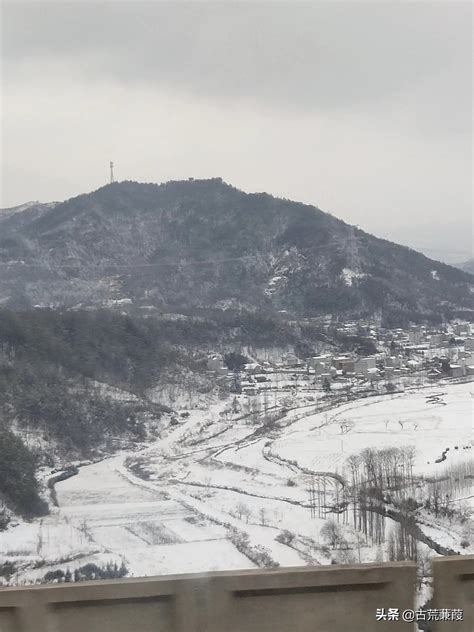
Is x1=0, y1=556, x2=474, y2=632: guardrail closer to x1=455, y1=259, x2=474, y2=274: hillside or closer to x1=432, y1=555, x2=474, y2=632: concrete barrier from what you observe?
x1=432, y1=555, x2=474, y2=632: concrete barrier

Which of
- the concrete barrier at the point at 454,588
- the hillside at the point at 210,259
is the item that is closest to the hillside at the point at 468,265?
the hillside at the point at 210,259

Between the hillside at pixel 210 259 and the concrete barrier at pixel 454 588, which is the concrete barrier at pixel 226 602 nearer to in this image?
the concrete barrier at pixel 454 588

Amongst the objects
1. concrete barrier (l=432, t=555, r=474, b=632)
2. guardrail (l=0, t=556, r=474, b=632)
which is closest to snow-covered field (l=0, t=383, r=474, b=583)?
guardrail (l=0, t=556, r=474, b=632)

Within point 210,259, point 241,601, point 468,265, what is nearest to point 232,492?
point 241,601

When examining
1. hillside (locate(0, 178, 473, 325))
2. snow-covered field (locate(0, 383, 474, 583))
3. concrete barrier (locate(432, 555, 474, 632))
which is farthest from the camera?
hillside (locate(0, 178, 473, 325))

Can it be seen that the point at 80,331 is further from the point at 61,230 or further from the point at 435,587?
the point at 61,230

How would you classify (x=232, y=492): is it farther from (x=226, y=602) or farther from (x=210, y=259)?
(x=210, y=259)

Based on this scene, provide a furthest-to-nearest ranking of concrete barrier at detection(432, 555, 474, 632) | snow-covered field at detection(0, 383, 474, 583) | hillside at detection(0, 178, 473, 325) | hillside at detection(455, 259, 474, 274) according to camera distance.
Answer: hillside at detection(0, 178, 473, 325) < hillside at detection(455, 259, 474, 274) < snow-covered field at detection(0, 383, 474, 583) < concrete barrier at detection(432, 555, 474, 632)
